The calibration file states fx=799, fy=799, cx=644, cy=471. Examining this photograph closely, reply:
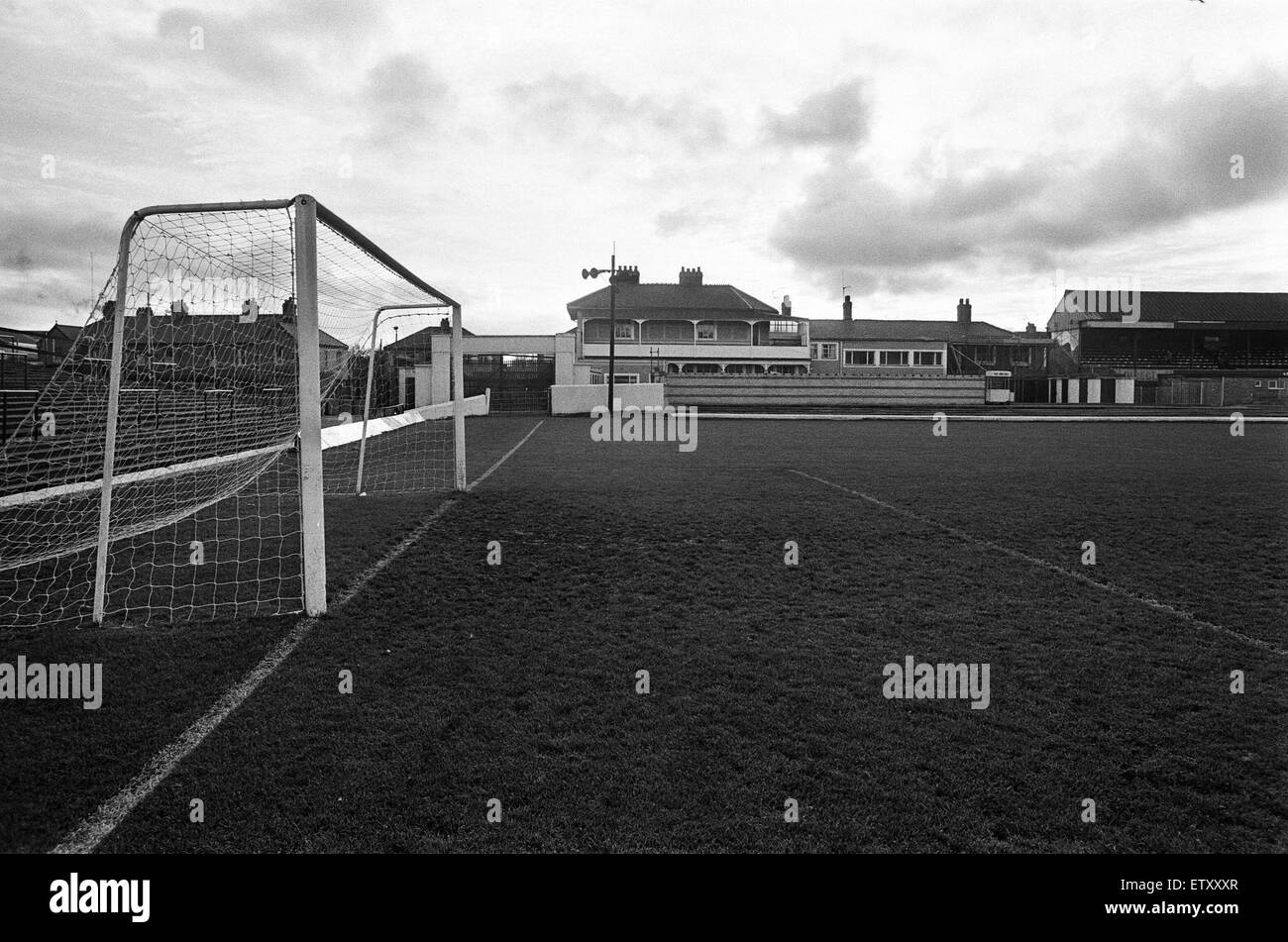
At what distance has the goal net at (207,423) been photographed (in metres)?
5.63

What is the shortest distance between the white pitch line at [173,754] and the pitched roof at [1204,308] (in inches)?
2870

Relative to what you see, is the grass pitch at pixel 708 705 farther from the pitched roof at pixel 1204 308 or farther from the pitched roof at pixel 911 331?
the pitched roof at pixel 1204 308

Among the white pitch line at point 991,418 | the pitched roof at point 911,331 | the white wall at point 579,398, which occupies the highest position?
the pitched roof at point 911,331

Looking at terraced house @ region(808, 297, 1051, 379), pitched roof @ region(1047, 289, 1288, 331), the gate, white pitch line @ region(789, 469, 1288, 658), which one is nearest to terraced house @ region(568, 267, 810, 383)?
terraced house @ region(808, 297, 1051, 379)

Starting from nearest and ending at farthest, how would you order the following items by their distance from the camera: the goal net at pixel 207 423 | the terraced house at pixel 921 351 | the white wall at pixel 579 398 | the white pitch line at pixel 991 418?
the goal net at pixel 207 423 → the white pitch line at pixel 991 418 → the white wall at pixel 579 398 → the terraced house at pixel 921 351

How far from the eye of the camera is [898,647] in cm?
486

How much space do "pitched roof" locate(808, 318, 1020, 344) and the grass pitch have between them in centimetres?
6087

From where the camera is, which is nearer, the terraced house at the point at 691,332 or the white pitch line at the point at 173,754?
the white pitch line at the point at 173,754

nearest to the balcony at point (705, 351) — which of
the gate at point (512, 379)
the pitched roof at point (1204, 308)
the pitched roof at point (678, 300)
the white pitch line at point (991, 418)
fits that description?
the pitched roof at point (678, 300)

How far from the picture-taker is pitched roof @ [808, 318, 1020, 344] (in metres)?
67.1

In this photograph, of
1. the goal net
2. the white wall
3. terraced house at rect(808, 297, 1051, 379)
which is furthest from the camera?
terraced house at rect(808, 297, 1051, 379)

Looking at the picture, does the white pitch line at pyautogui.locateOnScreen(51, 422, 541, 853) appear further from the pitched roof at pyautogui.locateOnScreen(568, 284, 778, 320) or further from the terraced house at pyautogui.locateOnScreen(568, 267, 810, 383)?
the pitched roof at pyautogui.locateOnScreen(568, 284, 778, 320)

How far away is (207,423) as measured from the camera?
1412 centimetres
